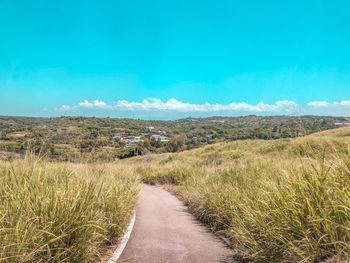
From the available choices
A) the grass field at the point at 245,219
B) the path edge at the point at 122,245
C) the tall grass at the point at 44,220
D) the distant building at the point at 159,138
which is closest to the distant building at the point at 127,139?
the path edge at the point at 122,245

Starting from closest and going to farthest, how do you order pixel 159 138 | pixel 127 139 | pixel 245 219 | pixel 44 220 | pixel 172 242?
pixel 44 220 < pixel 245 219 < pixel 172 242 < pixel 127 139 < pixel 159 138

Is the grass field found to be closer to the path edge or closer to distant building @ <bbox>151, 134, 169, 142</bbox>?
the path edge

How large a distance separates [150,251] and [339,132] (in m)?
30.6

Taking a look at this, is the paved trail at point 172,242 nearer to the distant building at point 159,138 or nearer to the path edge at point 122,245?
the path edge at point 122,245

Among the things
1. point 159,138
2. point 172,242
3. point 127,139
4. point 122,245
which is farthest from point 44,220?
point 159,138

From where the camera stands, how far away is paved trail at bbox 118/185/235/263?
26.2ft

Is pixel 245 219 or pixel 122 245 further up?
pixel 245 219

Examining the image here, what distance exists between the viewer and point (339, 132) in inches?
1403

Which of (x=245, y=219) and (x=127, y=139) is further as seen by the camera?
(x=127, y=139)

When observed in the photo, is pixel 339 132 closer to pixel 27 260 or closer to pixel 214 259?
pixel 214 259

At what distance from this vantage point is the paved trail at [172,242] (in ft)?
26.2

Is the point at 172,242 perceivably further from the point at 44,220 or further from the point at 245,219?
the point at 44,220

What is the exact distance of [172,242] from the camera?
30.7 feet

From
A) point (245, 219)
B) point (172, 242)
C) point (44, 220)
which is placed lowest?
point (172, 242)
